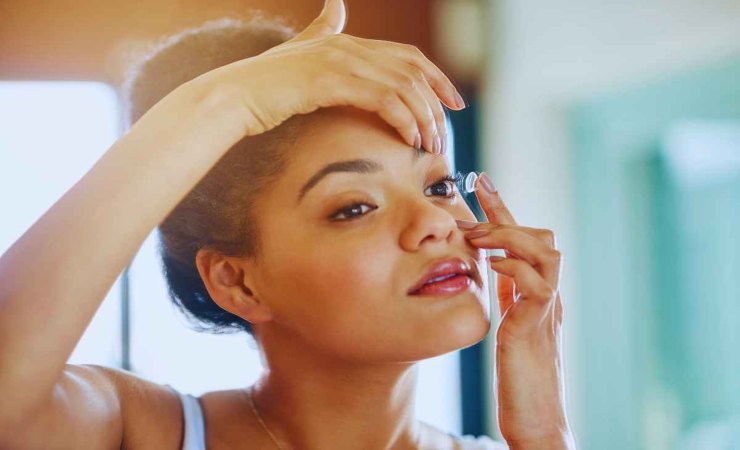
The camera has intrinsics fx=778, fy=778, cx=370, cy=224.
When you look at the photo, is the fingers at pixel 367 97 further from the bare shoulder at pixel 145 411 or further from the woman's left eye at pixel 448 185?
the bare shoulder at pixel 145 411

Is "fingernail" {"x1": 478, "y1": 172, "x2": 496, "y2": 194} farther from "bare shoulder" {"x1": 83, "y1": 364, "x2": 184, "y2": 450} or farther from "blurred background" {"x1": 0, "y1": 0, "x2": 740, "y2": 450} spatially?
"bare shoulder" {"x1": 83, "y1": 364, "x2": 184, "y2": 450}

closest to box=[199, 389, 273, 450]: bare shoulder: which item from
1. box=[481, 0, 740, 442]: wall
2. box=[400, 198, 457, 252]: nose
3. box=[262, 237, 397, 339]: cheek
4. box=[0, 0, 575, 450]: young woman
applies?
box=[0, 0, 575, 450]: young woman

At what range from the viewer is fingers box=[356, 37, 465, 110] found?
53cm

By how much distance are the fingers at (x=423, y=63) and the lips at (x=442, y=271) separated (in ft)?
0.37

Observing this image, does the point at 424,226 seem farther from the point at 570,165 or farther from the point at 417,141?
the point at 570,165

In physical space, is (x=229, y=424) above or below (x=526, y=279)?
below

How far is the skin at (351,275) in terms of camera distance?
561mm

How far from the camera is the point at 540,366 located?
0.66m

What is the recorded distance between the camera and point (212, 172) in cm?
62

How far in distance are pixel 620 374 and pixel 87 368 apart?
2.96ft

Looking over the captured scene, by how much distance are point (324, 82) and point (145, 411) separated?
0.30 metres

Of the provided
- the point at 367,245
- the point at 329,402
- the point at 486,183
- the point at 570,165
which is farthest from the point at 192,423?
the point at 570,165

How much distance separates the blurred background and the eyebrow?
17cm

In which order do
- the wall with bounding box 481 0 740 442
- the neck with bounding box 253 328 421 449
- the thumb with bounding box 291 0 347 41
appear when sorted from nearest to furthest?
the thumb with bounding box 291 0 347 41 < the neck with bounding box 253 328 421 449 < the wall with bounding box 481 0 740 442
